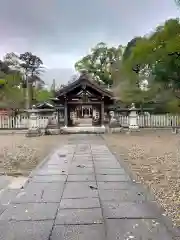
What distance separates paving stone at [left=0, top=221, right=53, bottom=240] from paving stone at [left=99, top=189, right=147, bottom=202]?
4.54 ft

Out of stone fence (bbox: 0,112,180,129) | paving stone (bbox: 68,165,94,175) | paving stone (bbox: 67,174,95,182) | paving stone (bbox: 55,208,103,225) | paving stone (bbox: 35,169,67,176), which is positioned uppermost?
stone fence (bbox: 0,112,180,129)

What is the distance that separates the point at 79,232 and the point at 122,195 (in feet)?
5.67

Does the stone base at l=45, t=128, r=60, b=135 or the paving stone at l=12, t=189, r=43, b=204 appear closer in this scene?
the paving stone at l=12, t=189, r=43, b=204

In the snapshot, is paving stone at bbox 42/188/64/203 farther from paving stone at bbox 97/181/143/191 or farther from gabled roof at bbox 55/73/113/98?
gabled roof at bbox 55/73/113/98

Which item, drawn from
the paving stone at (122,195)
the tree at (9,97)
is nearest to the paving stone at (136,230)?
the paving stone at (122,195)

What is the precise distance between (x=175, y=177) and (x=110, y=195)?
2.16 metres

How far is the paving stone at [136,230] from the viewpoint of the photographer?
340cm

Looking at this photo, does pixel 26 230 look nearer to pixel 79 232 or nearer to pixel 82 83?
pixel 79 232

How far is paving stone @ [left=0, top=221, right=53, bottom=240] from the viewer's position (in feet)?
11.2

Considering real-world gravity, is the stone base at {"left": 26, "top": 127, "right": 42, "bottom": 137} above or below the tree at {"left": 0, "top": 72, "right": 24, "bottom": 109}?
below

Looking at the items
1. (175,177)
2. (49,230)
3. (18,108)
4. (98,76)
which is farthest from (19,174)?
(98,76)

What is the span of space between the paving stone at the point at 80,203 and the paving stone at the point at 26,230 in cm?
75

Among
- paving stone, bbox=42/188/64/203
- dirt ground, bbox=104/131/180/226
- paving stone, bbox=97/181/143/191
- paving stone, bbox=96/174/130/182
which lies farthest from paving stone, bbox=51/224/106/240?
paving stone, bbox=96/174/130/182

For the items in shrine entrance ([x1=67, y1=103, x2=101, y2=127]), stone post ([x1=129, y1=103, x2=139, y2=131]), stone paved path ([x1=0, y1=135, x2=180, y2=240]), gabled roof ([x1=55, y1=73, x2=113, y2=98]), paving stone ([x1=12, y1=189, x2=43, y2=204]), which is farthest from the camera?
shrine entrance ([x1=67, y1=103, x2=101, y2=127])
